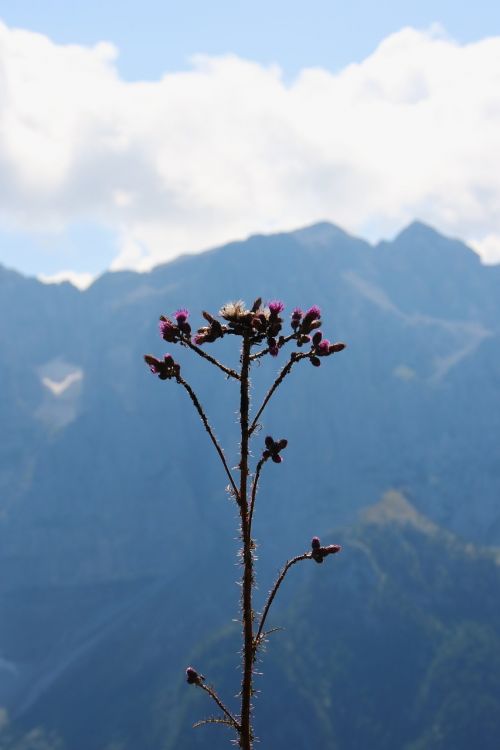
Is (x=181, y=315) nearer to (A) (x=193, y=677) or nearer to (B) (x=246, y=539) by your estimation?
(B) (x=246, y=539)

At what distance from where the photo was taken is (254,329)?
20.4 feet

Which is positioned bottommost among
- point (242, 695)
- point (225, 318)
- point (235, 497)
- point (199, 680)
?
point (242, 695)

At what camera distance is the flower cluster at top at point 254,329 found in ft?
20.5

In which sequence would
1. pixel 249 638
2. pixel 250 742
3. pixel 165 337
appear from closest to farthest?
pixel 250 742
pixel 249 638
pixel 165 337

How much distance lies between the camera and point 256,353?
6262 millimetres

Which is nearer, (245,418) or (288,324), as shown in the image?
(245,418)

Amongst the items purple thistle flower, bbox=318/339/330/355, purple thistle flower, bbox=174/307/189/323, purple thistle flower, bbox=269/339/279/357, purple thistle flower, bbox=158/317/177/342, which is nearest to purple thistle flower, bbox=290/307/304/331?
purple thistle flower, bbox=318/339/330/355

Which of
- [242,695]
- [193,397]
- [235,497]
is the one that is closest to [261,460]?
[235,497]

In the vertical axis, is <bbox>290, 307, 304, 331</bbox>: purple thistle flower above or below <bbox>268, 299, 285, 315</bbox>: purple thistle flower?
above

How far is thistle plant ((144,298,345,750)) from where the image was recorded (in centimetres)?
598

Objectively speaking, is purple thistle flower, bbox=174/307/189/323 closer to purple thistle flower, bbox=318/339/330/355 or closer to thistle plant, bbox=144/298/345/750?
thistle plant, bbox=144/298/345/750

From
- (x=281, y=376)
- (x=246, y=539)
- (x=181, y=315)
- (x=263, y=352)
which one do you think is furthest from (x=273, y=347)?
(x=246, y=539)

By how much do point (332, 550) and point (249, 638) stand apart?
3.58 ft

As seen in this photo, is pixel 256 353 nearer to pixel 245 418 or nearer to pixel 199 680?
pixel 245 418
